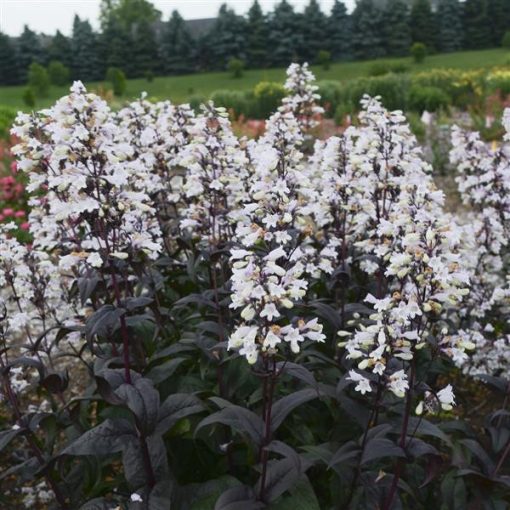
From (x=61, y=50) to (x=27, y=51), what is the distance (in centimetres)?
320

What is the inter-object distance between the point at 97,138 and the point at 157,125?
7.11ft

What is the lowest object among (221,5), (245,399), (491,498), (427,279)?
(491,498)

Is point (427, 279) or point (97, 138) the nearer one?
point (427, 279)

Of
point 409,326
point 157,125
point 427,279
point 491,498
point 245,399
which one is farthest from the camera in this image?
point 157,125

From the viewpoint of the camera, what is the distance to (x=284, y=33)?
2028 inches

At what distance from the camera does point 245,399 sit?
3561mm

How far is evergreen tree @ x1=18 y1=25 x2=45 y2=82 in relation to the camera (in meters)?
53.3

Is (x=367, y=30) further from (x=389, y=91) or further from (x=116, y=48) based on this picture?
(x=389, y=91)

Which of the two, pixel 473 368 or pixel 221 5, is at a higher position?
pixel 221 5

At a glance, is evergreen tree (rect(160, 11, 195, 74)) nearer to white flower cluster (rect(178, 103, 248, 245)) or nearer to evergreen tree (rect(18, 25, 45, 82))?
evergreen tree (rect(18, 25, 45, 82))

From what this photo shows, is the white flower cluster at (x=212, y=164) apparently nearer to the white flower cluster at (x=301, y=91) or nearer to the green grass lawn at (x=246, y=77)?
the white flower cluster at (x=301, y=91)

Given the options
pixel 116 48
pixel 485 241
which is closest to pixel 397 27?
pixel 116 48

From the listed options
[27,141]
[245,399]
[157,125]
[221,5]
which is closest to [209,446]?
[245,399]

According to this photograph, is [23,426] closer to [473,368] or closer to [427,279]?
[427,279]
